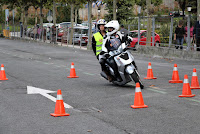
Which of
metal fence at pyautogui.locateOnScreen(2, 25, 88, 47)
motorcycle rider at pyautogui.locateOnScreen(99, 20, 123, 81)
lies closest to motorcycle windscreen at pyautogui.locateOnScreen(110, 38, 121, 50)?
motorcycle rider at pyautogui.locateOnScreen(99, 20, 123, 81)

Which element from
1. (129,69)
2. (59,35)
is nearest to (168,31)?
(129,69)

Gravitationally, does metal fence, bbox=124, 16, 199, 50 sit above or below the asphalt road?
above

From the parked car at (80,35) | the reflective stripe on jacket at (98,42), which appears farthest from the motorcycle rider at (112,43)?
the parked car at (80,35)

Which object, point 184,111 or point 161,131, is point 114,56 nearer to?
point 184,111

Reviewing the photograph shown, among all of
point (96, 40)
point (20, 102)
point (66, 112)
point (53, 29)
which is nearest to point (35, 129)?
point (66, 112)

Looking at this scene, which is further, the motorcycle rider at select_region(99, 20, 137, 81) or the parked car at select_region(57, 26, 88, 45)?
the parked car at select_region(57, 26, 88, 45)

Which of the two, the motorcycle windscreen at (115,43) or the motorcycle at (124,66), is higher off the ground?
the motorcycle windscreen at (115,43)

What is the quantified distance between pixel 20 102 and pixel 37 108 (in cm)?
90

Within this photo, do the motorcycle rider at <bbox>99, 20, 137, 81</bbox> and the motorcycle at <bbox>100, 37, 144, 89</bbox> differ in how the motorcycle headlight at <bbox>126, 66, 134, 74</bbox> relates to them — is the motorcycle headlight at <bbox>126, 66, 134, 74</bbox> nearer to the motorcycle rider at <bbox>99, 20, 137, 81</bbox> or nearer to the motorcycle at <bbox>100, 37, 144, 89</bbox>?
the motorcycle at <bbox>100, 37, 144, 89</bbox>

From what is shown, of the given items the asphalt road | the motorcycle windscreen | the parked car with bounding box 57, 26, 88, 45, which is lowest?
the asphalt road

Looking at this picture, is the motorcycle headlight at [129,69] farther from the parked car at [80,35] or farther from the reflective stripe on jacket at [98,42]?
the parked car at [80,35]

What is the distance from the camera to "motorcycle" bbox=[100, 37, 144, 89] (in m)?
11.7

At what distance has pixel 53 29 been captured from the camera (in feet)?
142

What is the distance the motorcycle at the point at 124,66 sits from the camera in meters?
11.7
